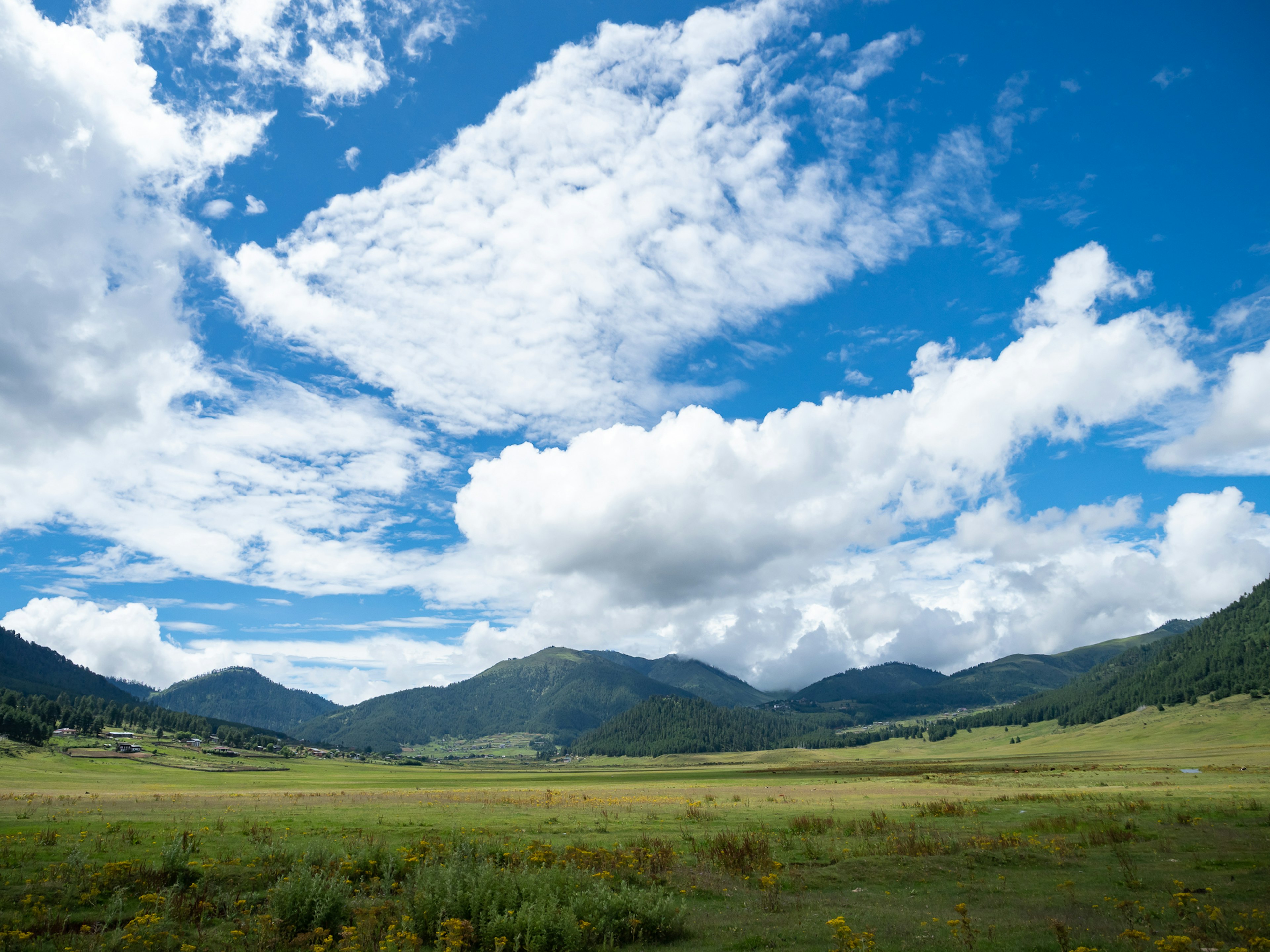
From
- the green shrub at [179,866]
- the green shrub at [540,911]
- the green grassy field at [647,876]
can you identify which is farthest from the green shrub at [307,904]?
the green shrub at [179,866]

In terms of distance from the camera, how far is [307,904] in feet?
47.2

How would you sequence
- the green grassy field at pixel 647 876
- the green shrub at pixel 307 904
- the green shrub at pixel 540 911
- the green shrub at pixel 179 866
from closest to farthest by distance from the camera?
the green shrub at pixel 540 911
the green grassy field at pixel 647 876
the green shrub at pixel 307 904
the green shrub at pixel 179 866

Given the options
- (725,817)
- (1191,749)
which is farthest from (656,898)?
(1191,749)

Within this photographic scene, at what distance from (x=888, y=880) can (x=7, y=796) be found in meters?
67.5

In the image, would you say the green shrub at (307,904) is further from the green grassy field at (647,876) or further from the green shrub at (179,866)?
the green shrub at (179,866)

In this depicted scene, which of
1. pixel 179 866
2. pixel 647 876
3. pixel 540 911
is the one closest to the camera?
pixel 540 911

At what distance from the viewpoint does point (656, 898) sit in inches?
599

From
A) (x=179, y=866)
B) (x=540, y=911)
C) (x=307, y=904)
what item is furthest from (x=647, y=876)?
(x=179, y=866)

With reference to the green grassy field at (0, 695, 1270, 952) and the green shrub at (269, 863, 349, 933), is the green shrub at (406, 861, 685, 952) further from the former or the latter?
the green shrub at (269, 863, 349, 933)

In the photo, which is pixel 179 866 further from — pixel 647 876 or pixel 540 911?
pixel 647 876

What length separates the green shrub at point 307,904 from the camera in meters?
14.3

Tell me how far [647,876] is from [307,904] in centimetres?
891

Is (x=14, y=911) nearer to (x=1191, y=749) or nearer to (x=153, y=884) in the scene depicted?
(x=153, y=884)

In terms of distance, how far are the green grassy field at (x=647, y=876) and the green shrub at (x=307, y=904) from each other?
0.15ft
